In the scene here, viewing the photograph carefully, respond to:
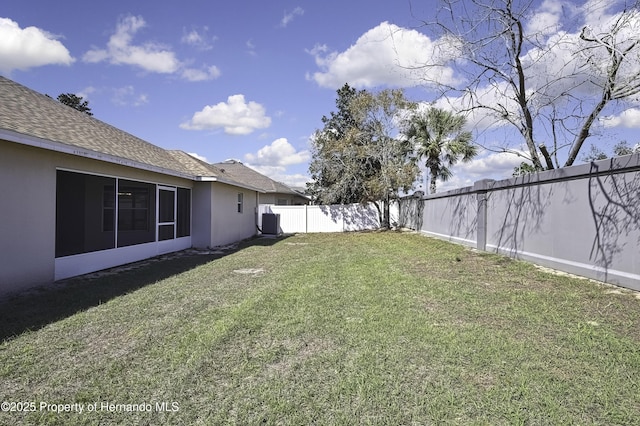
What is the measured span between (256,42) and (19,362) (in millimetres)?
11410

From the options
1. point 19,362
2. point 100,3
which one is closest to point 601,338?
point 19,362

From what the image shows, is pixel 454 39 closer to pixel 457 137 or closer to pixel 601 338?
pixel 601 338

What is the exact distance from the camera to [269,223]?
21734 millimetres

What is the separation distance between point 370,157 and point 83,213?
16.2m

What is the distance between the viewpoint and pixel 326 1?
451 inches

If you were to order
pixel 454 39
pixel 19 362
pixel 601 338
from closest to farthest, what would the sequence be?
pixel 19 362
pixel 601 338
pixel 454 39

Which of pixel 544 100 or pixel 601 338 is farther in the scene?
pixel 544 100

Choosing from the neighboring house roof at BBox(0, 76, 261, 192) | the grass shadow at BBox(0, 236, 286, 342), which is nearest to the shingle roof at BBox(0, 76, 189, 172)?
the neighboring house roof at BBox(0, 76, 261, 192)

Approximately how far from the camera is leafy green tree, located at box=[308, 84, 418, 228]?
21.2 meters

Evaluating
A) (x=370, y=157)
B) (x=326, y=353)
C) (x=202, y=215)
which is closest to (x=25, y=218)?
(x=326, y=353)

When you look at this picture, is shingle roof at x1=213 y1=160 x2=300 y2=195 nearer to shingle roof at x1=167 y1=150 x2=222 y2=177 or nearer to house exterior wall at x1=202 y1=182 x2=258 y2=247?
house exterior wall at x1=202 y1=182 x2=258 y2=247

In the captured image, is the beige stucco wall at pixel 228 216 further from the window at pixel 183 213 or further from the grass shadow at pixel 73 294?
the grass shadow at pixel 73 294

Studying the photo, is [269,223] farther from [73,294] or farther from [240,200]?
[73,294]

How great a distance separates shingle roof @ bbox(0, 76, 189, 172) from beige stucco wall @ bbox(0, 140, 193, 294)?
0.36 metres
